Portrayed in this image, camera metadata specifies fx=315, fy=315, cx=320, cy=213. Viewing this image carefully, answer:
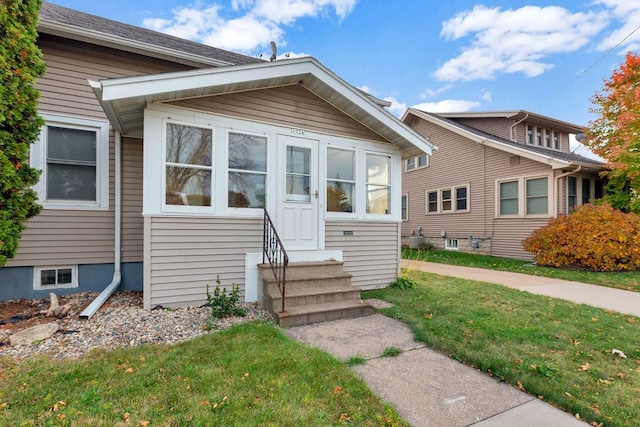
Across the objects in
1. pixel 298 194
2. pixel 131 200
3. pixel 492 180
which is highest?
pixel 492 180

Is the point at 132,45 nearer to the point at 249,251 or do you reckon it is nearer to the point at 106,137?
the point at 106,137

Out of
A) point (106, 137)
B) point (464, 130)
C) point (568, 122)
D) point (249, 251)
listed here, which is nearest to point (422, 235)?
point (464, 130)

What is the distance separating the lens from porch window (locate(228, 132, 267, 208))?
193 inches

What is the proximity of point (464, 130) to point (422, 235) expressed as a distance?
5.03 m

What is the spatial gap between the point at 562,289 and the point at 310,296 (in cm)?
544

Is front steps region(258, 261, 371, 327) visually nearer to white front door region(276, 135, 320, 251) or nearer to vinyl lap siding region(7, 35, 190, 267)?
white front door region(276, 135, 320, 251)

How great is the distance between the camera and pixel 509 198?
38.3ft

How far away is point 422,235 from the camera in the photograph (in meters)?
15.0

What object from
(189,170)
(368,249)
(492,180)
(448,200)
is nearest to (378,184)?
(368,249)

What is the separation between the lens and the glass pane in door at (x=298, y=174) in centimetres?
534

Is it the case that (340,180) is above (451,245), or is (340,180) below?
above

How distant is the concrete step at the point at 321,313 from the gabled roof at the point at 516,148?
8.99m

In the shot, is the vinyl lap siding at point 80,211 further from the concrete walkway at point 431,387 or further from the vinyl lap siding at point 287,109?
the concrete walkway at point 431,387

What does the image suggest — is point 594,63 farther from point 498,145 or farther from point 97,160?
point 97,160
